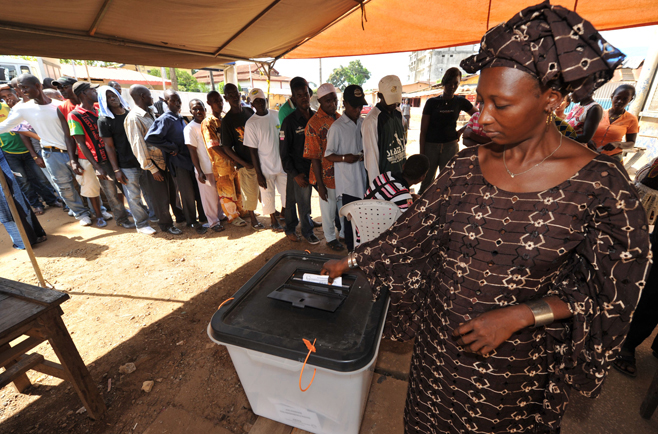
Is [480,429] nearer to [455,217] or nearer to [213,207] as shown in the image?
[455,217]

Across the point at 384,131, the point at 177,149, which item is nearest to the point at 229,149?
the point at 177,149

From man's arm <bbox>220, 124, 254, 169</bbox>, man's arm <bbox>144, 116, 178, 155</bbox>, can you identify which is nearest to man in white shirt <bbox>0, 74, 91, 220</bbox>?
man's arm <bbox>144, 116, 178, 155</bbox>

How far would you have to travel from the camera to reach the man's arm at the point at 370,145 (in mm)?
2862

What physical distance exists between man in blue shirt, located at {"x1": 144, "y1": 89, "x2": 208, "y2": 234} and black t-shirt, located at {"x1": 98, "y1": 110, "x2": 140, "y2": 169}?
47cm

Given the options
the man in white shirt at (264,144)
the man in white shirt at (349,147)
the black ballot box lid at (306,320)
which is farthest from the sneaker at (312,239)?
the black ballot box lid at (306,320)

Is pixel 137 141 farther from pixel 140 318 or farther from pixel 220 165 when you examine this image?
pixel 140 318

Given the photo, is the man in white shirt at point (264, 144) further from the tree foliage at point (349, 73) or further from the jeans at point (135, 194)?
the tree foliage at point (349, 73)

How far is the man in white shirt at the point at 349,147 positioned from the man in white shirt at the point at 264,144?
3.96 feet

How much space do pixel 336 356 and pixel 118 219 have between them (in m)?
5.22

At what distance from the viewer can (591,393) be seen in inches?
35.6

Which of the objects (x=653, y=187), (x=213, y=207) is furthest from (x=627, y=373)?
(x=213, y=207)

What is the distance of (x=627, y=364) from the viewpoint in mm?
1951

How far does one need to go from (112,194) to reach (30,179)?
258cm

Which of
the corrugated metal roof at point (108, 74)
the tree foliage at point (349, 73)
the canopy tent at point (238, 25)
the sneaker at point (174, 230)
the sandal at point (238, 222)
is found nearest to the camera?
the canopy tent at point (238, 25)
